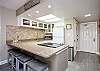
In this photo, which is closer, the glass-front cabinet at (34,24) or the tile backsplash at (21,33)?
the tile backsplash at (21,33)

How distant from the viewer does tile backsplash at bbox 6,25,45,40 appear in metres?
4.00

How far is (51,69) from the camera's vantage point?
2.20 meters

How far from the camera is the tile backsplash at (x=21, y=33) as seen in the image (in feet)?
13.1

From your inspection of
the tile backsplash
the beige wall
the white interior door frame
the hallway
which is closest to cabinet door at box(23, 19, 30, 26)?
the tile backsplash

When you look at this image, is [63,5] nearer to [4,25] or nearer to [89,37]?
[4,25]

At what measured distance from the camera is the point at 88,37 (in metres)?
6.59

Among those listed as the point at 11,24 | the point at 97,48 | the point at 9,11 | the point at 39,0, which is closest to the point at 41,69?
the point at 39,0

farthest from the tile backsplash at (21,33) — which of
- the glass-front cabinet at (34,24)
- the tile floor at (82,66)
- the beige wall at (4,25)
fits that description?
the tile floor at (82,66)

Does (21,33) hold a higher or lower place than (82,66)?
higher

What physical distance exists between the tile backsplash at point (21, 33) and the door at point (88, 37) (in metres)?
3.17

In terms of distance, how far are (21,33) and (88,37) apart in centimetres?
481

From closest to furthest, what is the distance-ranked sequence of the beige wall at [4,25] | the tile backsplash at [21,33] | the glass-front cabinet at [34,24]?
the beige wall at [4,25], the tile backsplash at [21,33], the glass-front cabinet at [34,24]

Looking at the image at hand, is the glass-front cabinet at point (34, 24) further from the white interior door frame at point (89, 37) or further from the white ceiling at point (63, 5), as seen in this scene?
the white interior door frame at point (89, 37)

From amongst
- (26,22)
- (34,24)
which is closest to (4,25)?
(26,22)
